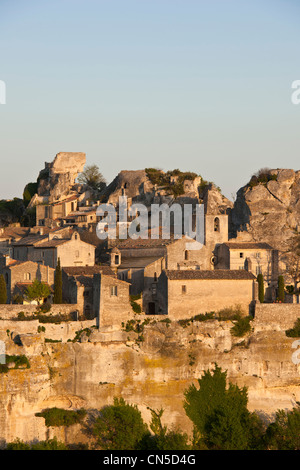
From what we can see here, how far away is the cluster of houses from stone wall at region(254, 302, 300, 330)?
0.90 m

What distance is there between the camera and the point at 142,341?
2226 inches

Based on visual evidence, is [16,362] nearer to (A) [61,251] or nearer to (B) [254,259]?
(A) [61,251]

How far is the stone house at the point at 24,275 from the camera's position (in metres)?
60.7

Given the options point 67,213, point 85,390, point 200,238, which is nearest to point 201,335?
point 85,390

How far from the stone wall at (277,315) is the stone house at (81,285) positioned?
10.4 metres

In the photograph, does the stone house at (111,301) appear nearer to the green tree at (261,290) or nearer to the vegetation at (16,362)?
the vegetation at (16,362)

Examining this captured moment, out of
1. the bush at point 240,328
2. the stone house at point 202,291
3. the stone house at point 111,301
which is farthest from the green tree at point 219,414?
the stone house at point 111,301

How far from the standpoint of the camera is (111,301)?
56719mm

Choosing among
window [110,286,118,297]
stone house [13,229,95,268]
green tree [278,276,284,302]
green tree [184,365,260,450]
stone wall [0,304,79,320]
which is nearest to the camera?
green tree [184,365,260,450]

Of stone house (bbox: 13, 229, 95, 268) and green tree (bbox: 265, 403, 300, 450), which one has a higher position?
stone house (bbox: 13, 229, 95, 268)

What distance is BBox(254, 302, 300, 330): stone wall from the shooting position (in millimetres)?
58562

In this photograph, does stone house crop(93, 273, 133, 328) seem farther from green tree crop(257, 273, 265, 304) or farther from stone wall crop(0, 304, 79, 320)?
green tree crop(257, 273, 265, 304)

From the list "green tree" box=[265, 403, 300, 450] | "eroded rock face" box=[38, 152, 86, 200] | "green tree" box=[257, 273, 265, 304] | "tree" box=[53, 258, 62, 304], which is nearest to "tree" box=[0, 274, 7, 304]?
"tree" box=[53, 258, 62, 304]

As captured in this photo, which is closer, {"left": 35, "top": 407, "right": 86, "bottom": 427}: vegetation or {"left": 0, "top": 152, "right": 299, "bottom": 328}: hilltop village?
{"left": 35, "top": 407, "right": 86, "bottom": 427}: vegetation
